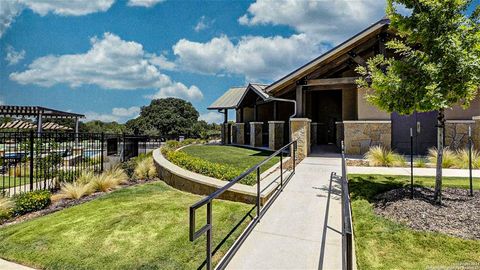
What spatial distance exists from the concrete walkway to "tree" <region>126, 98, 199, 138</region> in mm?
48140

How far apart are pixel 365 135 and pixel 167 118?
51.5 m

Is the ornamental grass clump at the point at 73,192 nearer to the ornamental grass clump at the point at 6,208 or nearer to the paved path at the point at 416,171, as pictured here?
the ornamental grass clump at the point at 6,208

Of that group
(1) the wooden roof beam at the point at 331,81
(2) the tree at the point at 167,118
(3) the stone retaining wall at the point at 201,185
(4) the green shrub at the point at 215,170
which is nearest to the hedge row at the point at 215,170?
(4) the green shrub at the point at 215,170

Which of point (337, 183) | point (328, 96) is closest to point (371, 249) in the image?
point (337, 183)

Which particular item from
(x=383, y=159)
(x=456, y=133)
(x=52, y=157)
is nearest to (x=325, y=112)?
(x=456, y=133)

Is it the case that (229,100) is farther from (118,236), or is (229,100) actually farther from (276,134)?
(118,236)

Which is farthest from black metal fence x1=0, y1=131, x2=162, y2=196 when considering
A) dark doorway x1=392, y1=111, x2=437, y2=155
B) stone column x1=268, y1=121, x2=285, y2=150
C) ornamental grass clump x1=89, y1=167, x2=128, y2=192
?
dark doorway x1=392, y1=111, x2=437, y2=155

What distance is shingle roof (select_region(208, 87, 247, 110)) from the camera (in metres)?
21.0

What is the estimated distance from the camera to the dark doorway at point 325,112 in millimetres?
16172

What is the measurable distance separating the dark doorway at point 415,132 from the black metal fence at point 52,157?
12.0 metres

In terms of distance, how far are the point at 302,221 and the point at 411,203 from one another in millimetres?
2152

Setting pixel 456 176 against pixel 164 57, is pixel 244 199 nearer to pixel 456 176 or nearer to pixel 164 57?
pixel 456 176

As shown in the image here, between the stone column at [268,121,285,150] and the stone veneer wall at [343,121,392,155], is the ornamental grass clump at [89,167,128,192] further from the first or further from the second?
the stone veneer wall at [343,121,392,155]

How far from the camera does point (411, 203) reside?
5.22 meters
